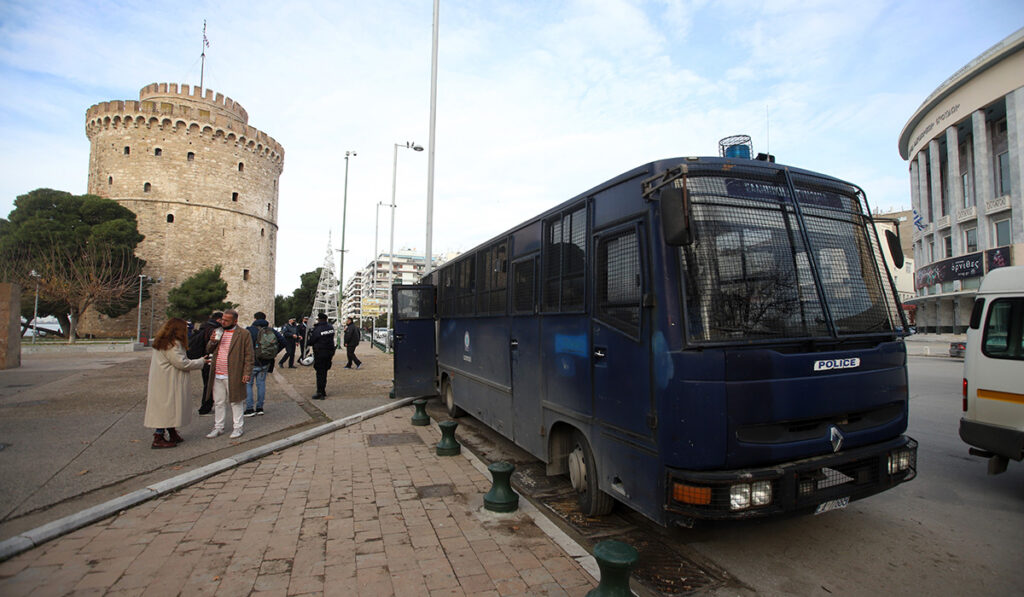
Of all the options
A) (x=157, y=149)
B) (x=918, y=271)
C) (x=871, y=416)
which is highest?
(x=157, y=149)

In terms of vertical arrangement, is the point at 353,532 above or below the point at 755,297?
below

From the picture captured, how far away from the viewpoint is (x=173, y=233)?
48781mm

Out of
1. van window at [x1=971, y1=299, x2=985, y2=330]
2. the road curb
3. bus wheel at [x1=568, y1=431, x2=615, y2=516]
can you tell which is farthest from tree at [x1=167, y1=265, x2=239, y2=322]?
van window at [x1=971, y1=299, x2=985, y2=330]

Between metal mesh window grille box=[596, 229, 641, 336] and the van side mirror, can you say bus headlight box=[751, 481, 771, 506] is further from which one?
the van side mirror

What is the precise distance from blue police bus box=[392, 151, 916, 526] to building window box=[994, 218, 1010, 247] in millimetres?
44185

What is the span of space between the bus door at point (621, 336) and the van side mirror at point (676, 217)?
1.46 ft

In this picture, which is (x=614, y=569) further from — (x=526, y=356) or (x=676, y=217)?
(x=526, y=356)

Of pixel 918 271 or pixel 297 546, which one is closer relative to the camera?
pixel 297 546

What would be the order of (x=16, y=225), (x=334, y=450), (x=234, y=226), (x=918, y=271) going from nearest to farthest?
(x=334, y=450) < (x=16, y=225) < (x=918, y=271) < (x=234, y=226)

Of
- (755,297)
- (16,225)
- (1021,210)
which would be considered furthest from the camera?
(16,225)

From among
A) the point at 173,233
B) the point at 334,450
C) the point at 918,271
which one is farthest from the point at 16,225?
the point at 918,271

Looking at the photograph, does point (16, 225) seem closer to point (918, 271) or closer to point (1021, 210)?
point (1021, 210)

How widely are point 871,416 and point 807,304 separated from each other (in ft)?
3.50

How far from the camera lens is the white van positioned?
5.21 metres
